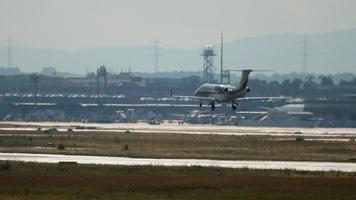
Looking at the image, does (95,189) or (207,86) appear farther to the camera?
(207,86)

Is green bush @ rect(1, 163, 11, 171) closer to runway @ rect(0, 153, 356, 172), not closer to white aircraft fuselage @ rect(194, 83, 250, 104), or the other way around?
runway @ rect(0, 153, 356, 172)

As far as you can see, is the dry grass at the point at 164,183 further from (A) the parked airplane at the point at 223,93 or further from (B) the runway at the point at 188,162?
(A) the parked airplane at the point at 223,93

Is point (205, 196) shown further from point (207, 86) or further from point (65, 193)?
point (207, 86)

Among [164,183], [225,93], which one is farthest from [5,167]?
[225,93]

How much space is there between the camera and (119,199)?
72.4 m

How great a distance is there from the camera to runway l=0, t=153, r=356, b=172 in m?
99.1

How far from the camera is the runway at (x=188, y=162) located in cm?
9913

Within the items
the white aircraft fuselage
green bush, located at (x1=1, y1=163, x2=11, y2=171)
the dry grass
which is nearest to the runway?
the dry grass

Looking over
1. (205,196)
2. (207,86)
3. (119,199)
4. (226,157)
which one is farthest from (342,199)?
(207,86)

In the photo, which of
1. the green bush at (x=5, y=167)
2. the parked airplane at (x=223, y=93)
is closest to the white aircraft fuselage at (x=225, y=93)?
the parked airplane at (x=223, y=93)

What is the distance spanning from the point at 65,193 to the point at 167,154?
43091 millimetres

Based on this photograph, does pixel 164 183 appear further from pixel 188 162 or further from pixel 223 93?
pixel 223 93

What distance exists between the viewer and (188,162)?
346 feet

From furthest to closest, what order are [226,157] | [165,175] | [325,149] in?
[325,149]
[226,157]
[165,175]
